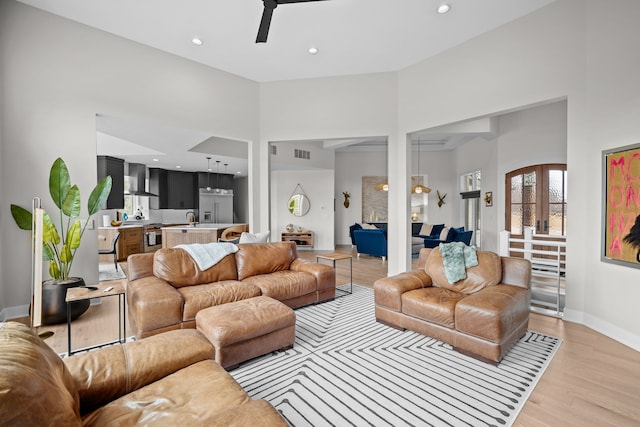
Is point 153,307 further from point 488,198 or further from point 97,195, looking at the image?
point 488,198

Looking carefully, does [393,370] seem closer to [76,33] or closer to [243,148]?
[76,33]

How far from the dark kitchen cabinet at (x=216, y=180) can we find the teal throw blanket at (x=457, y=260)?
27.4ft

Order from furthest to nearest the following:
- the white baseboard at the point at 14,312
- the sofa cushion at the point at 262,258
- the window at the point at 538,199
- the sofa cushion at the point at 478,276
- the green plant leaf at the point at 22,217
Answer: the window at the point at 538,199, the sofa cushion at the point at 262,258, the white baseboard at the point at 14,312, the green plant leaf at the point at 22,217, the sofa cushion at the point at 478,276

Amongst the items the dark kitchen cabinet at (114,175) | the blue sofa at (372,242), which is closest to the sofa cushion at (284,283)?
the blue sofa at (372,242)

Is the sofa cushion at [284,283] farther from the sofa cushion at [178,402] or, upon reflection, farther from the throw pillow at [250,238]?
the sofa cushion at [178,402]

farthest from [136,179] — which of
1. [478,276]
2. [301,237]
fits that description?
[478,276]

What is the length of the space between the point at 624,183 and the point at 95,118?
6.20m

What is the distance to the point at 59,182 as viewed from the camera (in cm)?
349

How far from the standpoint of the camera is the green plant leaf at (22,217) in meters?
3.36

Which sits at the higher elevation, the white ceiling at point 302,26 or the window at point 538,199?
the white ceiling at point 302,26

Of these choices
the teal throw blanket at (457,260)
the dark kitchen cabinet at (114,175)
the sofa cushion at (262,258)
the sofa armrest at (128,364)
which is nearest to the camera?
the sofa armrest at (128,364)

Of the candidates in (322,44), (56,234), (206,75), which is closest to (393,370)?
(56,234)

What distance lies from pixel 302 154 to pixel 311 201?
5.10 ft

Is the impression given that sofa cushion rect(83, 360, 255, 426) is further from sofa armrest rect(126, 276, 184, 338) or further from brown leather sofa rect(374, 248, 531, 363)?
brown leather sofa rect(374, 248, 531, 363)
